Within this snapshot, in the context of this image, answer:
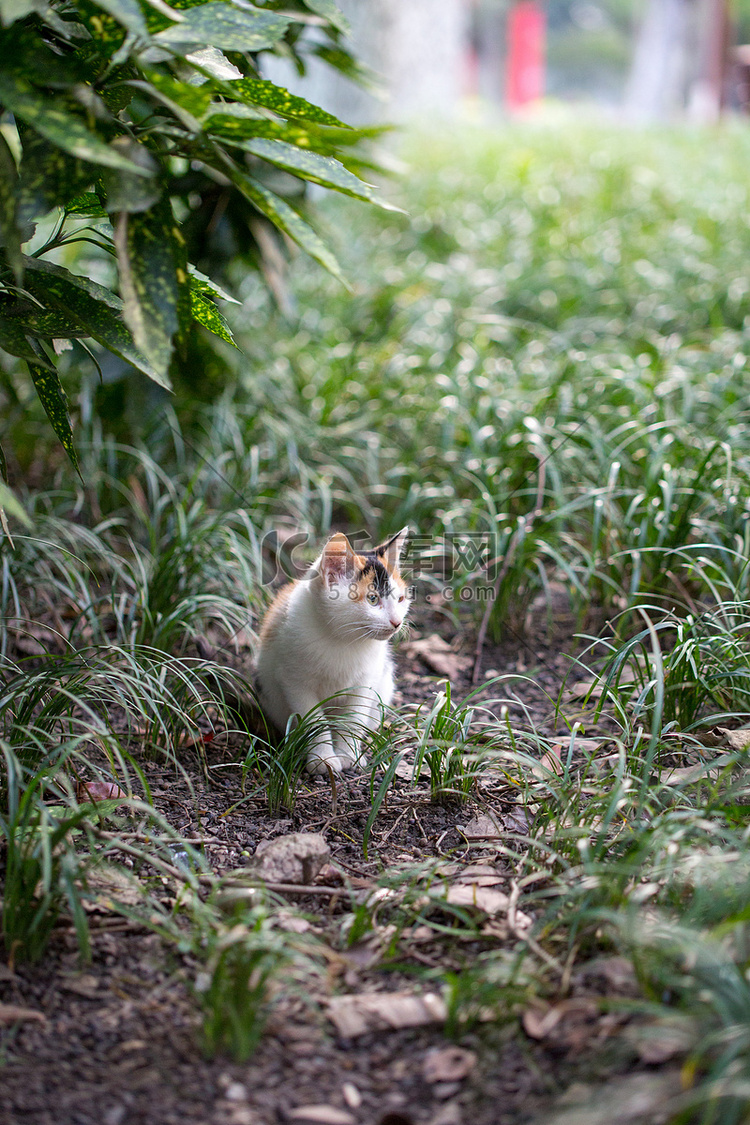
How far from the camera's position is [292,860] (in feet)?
5.48

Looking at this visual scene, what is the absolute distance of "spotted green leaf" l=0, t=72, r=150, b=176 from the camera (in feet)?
3.77

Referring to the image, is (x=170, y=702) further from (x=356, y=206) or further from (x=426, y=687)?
(x=356, y=206)

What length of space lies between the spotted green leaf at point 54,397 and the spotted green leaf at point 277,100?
0.65m

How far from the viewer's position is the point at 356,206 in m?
7.35

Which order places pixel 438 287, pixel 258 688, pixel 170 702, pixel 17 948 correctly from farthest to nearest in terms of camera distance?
pixel 438 287 → pixel 258 688 → pixel 170 702 → pixel 17 948

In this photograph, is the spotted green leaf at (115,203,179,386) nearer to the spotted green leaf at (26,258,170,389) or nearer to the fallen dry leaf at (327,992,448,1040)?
the spotted green leaf at (26,258,170,389)

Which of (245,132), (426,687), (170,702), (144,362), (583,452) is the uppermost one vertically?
(245,132)

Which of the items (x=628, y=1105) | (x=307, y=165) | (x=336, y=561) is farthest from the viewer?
(x=336, y=561)

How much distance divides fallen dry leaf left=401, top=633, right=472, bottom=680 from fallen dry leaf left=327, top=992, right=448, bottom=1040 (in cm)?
125

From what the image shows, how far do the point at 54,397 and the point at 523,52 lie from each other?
91.5 feet

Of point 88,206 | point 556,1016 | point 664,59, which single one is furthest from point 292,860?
point 664,59

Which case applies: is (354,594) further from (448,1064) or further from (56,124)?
(56,124)

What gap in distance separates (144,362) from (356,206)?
6.25 meters

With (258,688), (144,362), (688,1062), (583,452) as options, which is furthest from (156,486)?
(688,1062)
